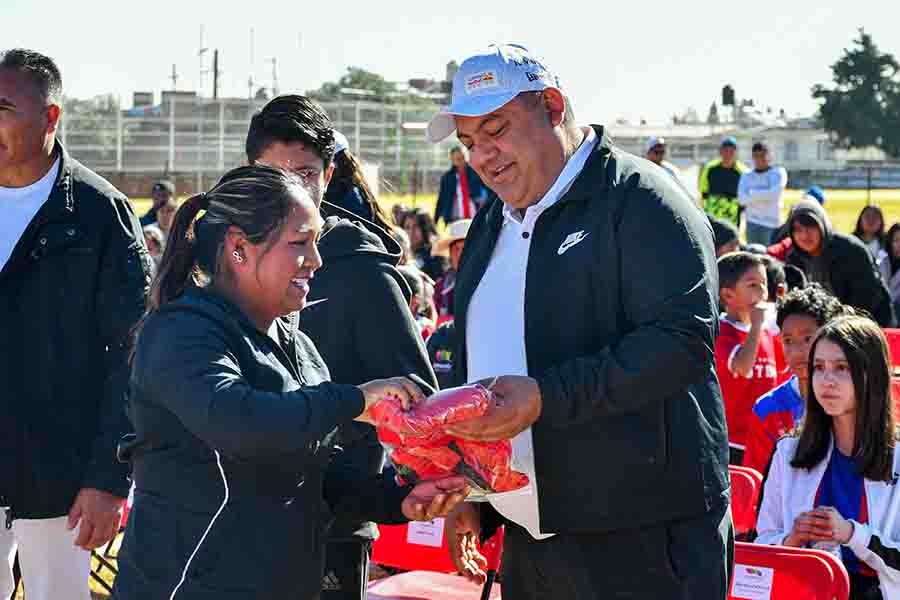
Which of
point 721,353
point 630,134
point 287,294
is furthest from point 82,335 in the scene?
point 630,134

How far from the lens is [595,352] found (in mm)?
3283

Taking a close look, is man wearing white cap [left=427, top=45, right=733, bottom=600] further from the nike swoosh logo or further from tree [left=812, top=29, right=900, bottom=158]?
tree [left=812, top=29, right=900, bottom=158]

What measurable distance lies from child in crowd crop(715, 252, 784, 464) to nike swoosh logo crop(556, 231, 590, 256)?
14.4 feet

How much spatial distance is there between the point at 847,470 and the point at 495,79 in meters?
2.39

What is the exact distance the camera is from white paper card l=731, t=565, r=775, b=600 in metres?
4.81

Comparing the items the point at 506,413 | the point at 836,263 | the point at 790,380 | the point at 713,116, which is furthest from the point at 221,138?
the point at 713,116

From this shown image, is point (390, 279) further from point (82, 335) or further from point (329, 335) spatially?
point (82, 335)

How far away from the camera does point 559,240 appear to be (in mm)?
3338

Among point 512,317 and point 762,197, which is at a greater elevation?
point 762,197

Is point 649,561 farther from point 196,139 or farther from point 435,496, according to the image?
point 196,139

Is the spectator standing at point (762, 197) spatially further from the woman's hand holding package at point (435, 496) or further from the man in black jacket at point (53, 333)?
the woman's hand holding package at point (435, 496)

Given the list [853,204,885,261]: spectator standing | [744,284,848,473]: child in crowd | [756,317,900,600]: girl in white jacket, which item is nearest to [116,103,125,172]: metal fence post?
[853,204,885,261]: spectator standing

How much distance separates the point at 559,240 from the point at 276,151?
100cm

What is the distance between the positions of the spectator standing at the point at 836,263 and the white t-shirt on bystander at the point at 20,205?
24.7 feet
